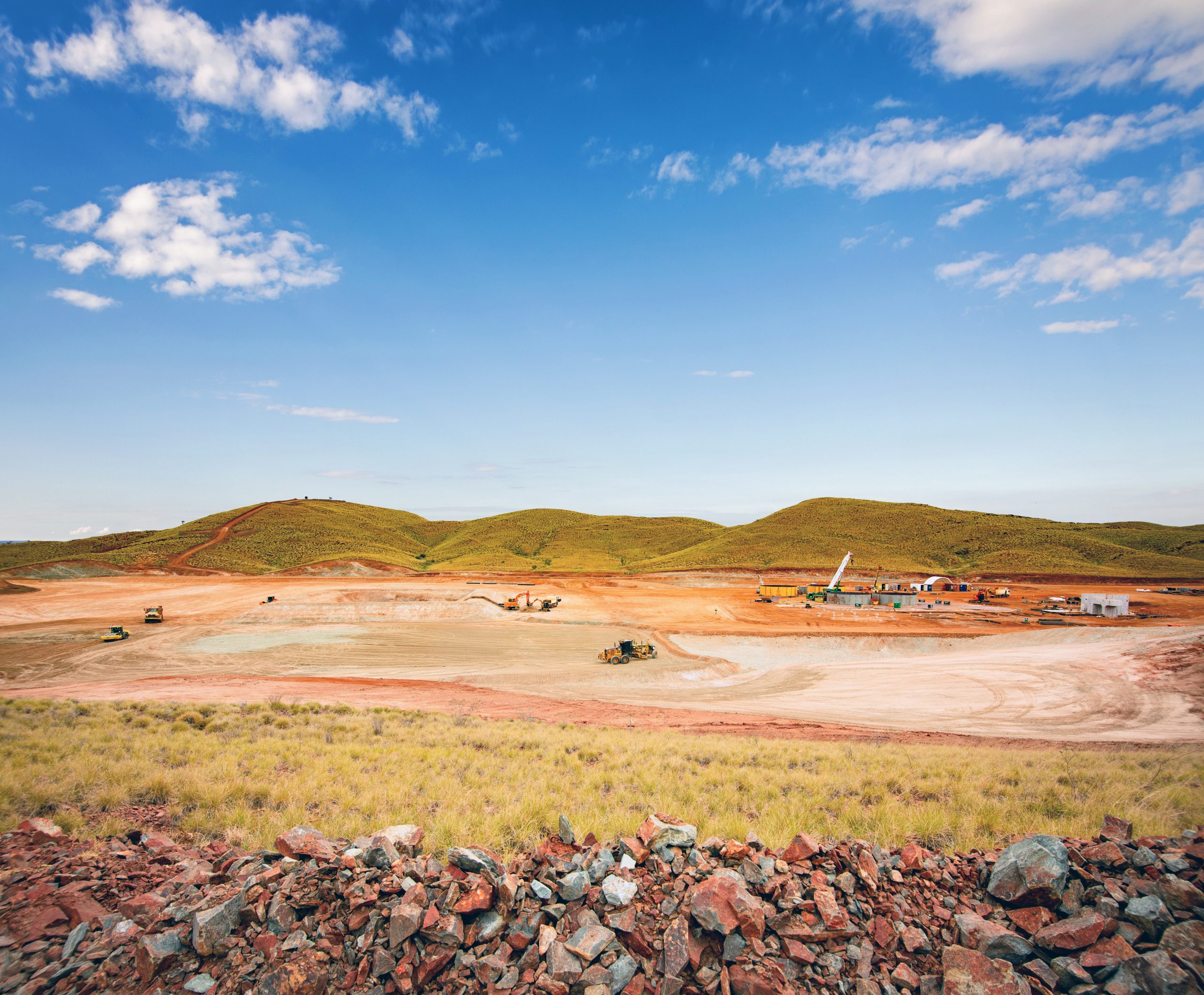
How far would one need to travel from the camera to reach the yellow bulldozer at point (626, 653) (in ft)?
113

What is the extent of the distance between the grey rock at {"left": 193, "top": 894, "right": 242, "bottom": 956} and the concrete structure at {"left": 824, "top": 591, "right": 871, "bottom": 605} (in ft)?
199

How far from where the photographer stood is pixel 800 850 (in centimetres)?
619

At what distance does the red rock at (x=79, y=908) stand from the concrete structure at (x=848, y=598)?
6113cm

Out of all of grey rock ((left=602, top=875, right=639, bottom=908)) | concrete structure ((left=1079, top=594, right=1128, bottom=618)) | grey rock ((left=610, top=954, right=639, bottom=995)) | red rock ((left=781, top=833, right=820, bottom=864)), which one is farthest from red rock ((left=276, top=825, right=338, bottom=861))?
concrete structure ((left=1079, top=594, right=1128, bottom=618))

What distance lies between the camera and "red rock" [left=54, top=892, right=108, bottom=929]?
18.0 feet

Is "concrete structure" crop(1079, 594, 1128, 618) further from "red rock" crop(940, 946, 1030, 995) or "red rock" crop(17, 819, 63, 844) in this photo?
"red rock" crop(17, 819, 63, 844)

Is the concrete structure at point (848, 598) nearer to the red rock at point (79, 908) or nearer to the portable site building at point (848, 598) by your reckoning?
the portable site building at point (848, 598)

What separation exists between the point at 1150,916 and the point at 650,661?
3074cm

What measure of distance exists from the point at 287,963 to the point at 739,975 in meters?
4.18

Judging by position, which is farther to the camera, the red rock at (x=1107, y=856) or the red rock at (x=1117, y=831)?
the red rock at (x=1117, y=831)

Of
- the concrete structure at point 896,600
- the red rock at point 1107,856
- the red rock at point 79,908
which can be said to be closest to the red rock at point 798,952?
the red rock at point 1107,856

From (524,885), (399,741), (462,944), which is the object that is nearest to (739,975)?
(524,885)

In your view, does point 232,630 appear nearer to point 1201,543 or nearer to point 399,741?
point 399,741

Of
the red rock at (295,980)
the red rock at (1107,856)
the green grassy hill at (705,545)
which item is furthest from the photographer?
the green grassy hill at (705,545)
